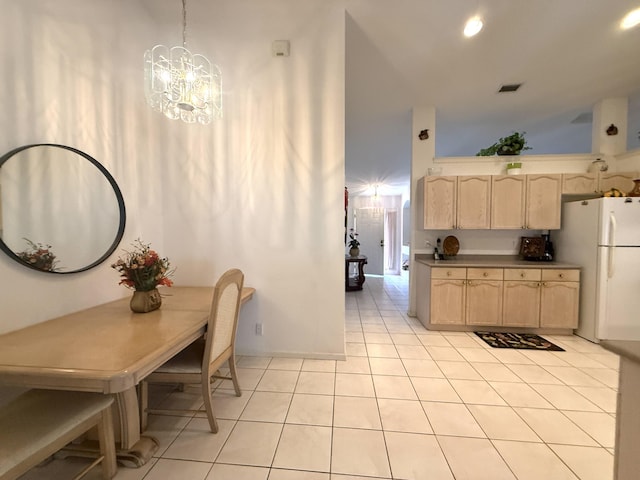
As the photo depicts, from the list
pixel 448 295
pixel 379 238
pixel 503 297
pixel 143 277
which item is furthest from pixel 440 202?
pixel 379 238

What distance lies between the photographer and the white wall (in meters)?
2.34

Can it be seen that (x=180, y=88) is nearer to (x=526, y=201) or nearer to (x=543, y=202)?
(x=526, y=201)

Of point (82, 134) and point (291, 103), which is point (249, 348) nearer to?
point (82, 134)

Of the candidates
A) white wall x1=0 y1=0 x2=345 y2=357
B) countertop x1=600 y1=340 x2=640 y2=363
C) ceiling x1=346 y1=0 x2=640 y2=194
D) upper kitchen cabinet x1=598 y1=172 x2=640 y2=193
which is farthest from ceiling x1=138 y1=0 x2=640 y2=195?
countertop x1=600 y1=340 x2=640 y2=363

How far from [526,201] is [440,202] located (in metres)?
1.12

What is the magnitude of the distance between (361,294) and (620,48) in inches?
187

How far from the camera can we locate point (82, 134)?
1889 millimetres

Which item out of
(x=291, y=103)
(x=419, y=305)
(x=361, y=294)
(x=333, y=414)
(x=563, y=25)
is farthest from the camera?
(x=361, y=294)

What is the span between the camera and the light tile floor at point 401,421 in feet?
4.53

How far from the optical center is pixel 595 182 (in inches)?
129

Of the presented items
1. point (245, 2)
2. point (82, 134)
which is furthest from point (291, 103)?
point (82, 134)

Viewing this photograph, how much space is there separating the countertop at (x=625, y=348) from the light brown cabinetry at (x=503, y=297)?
2.42 m

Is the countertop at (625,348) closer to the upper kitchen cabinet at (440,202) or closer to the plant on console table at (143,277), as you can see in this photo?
the plant on console table at (143,277)

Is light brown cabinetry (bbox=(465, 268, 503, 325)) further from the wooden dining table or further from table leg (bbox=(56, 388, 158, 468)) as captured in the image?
table leg (bbox=(56, 388, 158, 468))
